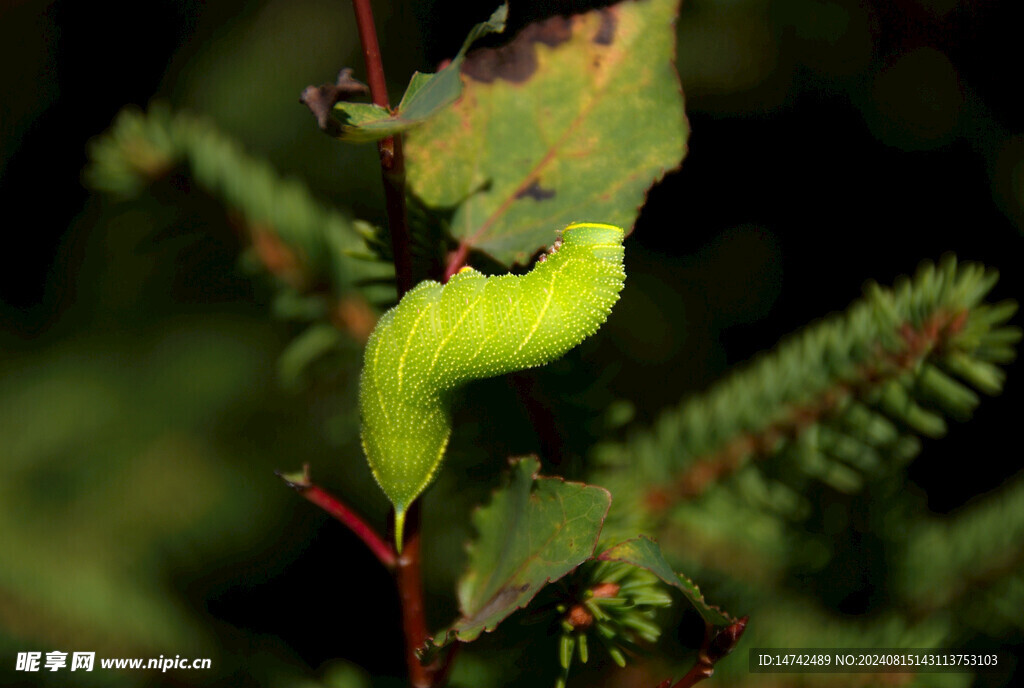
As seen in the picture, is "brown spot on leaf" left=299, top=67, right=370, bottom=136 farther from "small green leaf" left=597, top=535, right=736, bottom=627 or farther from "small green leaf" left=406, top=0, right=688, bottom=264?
"small green leaf" left=597, top=535, right=736, bottom=627

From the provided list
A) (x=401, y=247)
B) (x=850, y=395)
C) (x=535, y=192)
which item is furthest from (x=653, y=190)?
(x=401, y=247)

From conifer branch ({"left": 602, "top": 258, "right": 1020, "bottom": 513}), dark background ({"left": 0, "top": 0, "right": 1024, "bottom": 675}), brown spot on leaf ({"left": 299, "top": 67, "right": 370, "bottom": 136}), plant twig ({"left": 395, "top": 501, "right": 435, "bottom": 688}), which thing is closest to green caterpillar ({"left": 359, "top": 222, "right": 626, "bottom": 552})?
plant twig ({"left": 395, "top": 501, "right": 435, "bottom": 688})

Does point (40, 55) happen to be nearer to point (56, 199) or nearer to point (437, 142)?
point (56, 199)

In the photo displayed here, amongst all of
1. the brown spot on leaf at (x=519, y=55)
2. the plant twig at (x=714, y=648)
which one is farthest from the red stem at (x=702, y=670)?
the brown spot on leaf at (x=519, y=55)

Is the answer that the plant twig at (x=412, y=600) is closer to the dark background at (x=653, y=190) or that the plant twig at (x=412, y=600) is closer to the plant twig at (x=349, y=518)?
the plant twig at (x=349, y=518)

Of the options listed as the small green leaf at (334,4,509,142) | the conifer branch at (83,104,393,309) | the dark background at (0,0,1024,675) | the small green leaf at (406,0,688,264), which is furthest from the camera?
the dark background at (0,0,1024,675)
